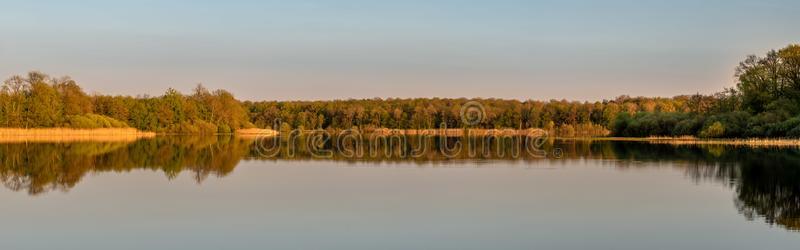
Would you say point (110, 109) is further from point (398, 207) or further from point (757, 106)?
point (398, 207)

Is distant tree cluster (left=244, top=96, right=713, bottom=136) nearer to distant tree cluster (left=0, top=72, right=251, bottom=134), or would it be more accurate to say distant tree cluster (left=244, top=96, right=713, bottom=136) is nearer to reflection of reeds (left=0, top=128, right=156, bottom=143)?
distant tree cluster (left=0, top=72, right=251, bottom=134)

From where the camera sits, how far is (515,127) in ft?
380

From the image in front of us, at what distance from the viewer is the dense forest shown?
60156mm

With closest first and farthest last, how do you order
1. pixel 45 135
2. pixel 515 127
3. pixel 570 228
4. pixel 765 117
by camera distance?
pixel 570 228 < pixel 765 117 < pixel 45 135 < pixel 515 127

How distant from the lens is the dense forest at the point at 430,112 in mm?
60156

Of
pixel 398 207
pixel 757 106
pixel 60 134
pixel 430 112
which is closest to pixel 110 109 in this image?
pixel 60 134

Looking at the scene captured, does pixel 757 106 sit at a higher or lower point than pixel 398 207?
higher

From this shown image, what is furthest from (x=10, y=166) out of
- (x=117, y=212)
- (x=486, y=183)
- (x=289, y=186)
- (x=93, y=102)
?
(x=93, y=102)

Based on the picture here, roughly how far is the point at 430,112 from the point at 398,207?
351 ft

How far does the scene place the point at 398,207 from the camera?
50.1ft

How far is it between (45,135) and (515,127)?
68.9 m

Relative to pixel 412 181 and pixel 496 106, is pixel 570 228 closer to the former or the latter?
pixel 412 181

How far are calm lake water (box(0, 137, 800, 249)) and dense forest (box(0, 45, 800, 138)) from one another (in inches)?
1467

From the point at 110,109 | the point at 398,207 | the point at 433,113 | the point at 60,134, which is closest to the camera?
the point at 398,207
